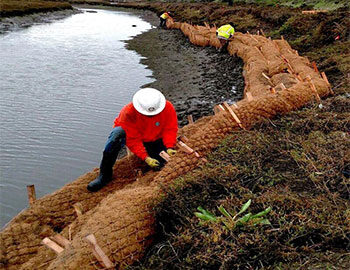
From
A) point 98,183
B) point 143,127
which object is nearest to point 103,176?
point 98,183

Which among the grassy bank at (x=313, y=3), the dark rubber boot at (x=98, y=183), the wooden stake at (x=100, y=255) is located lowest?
the dark rubber boot at (x=98, y=183)

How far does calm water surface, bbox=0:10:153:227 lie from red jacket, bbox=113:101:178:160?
2.22 m

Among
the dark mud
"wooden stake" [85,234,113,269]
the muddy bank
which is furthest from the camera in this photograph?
the muddy bank

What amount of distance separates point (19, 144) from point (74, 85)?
405 centimetres

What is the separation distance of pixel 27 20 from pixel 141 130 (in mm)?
25034

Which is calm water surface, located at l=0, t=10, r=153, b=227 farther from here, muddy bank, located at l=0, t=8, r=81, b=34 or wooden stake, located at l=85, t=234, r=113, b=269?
muddy bank, located at l=0, t=8, r=81, b=34

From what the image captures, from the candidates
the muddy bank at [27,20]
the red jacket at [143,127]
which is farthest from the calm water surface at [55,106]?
the muddy bank at [27,20]

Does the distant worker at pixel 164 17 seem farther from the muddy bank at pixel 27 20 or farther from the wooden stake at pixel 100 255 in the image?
the wooden stake at pixel 100 255

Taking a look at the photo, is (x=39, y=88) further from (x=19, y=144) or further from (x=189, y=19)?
(x=189, y=19)

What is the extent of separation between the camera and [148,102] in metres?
3.93

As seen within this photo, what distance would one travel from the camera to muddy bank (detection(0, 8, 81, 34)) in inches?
835

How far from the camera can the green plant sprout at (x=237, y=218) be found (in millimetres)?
2524

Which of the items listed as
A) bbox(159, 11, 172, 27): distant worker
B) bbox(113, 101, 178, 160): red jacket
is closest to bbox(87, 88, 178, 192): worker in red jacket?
bbox(113, 101, 178, 160): red jacket

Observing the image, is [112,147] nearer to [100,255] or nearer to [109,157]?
[109,157]
